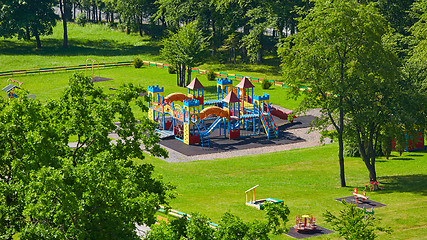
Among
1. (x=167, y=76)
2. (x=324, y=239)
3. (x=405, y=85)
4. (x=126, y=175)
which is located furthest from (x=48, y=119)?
(x=167, y=76)

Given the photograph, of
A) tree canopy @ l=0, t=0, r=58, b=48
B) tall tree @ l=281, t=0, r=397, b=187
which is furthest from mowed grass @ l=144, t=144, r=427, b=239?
tree canopy @ l=0, t=0, r=58, b=48

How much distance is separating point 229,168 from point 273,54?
155 feet

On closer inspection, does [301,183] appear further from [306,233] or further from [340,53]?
[306,233]

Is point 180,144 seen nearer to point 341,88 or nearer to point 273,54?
point 341,88

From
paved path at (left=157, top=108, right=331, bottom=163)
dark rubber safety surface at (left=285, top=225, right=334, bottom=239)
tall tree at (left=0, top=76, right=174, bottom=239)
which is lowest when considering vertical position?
dark rubber safety surface at (left=285, top=225, right=334, bottom=239)

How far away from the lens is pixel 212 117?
181 ft

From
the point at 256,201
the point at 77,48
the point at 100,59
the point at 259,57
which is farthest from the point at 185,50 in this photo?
the point at 256,201

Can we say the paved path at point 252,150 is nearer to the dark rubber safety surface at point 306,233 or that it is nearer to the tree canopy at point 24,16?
the dark rubber safety surface at point 306,233

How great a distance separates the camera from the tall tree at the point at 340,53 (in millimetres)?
32906

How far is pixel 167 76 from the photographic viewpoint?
7356cm

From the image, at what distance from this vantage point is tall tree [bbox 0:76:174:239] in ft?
52.9

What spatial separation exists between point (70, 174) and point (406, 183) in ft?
80.9

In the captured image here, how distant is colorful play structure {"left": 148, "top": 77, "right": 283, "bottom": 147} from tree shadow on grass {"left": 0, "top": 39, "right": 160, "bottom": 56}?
36072 mm

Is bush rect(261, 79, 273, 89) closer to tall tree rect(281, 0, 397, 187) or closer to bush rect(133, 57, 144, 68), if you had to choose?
bush rect(133, 57, 144, 68)
